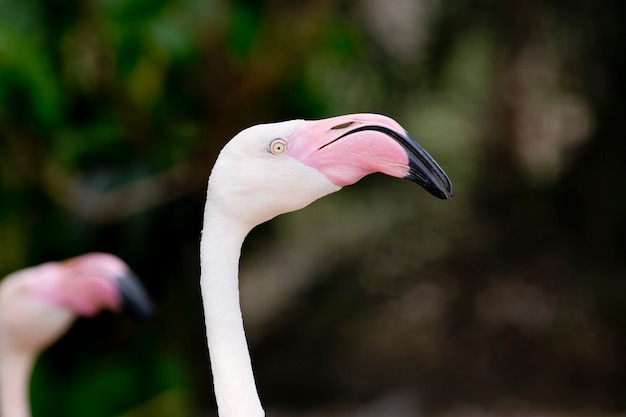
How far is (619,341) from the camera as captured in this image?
21.1ft

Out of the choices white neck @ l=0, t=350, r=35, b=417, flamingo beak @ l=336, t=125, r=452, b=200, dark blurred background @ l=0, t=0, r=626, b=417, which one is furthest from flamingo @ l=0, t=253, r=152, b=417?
flamingo beak @ l=336, t=125, r=452, b=200

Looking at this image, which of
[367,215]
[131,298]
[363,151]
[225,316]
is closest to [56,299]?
[131,298]

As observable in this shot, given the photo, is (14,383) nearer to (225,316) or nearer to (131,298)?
(131,298)

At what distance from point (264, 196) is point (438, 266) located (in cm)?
551

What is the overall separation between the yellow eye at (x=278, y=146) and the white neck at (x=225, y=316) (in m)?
0.14

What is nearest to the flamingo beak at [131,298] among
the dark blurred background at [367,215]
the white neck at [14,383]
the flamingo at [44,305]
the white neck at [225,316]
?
the flamingo at [44,305]

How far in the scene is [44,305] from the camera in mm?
3268

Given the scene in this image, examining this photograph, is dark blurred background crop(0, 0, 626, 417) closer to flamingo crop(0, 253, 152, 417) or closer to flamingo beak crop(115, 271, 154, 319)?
flamingo crop(0, 253, 152, 417)

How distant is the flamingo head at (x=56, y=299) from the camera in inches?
126

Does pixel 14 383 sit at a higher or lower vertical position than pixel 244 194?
lower

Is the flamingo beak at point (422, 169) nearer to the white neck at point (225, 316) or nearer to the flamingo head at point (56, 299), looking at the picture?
the white neck at point (225, 316)

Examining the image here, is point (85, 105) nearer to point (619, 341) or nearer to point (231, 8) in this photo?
point (231, 8)

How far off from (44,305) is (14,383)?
0.27 m

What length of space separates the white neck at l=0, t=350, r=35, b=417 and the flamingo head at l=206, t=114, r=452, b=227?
1798 mm
